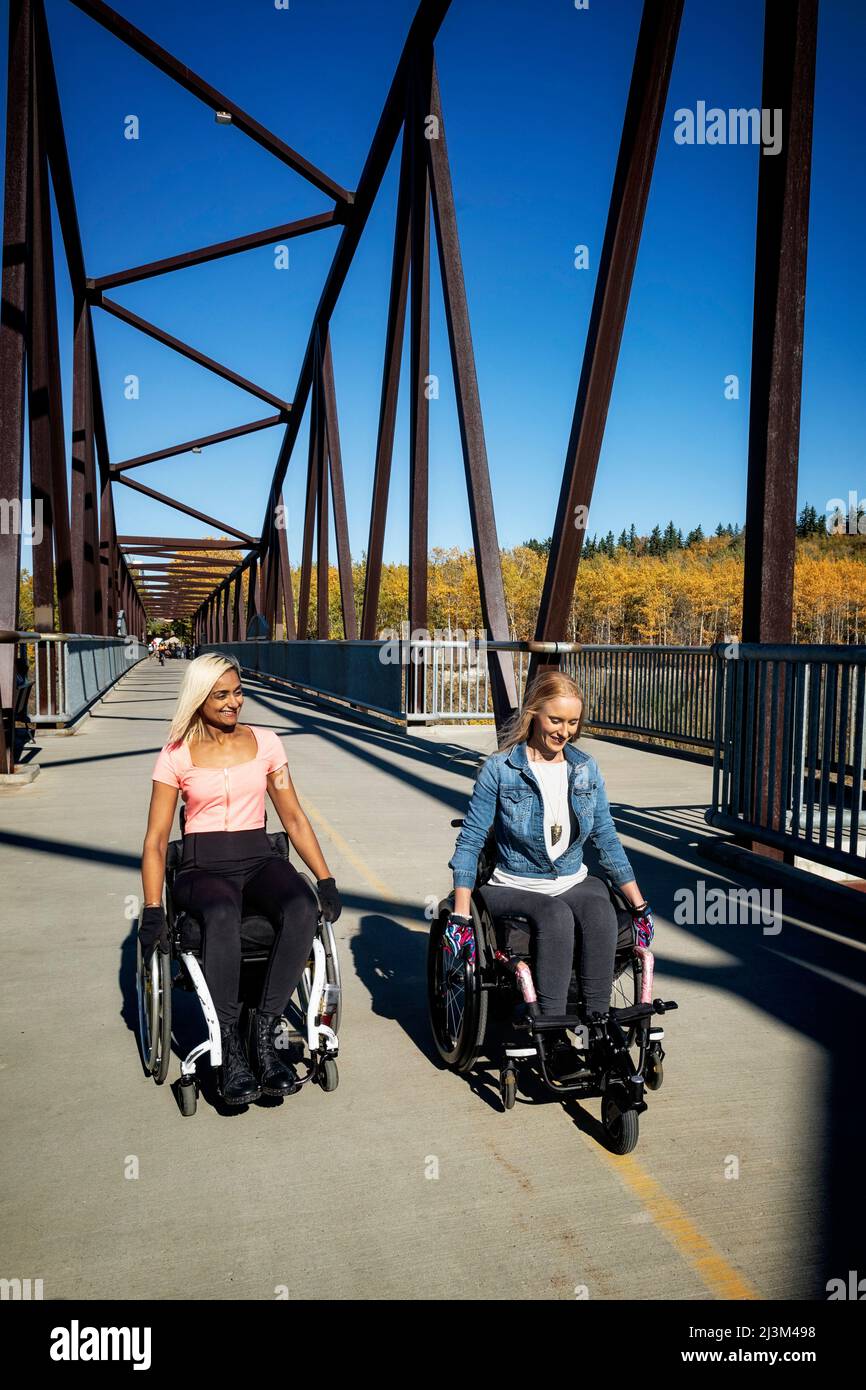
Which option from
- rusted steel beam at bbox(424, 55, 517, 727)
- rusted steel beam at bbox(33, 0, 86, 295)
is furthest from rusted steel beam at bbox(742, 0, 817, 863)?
rusted steel beam at bbox(33, 0, 86, 295)

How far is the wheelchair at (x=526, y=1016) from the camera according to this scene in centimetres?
263

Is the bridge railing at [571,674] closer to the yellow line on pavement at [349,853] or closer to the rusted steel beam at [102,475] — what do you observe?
the yellow line on pavement at [349,853]

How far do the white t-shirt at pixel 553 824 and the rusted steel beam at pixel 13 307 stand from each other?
22.6 feet

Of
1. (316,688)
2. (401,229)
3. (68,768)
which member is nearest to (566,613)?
(68,768)

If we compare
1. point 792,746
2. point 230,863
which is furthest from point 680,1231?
point 792,746

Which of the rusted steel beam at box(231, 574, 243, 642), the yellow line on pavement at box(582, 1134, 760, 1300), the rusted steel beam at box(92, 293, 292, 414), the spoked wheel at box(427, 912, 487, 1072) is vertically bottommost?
the yellow line on pavement at box(582, 1134, 760, 1300)

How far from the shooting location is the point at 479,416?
36.3 feet

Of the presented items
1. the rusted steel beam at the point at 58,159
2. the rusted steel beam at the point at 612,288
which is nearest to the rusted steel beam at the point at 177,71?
the rusted steel beam at the point at 58,159

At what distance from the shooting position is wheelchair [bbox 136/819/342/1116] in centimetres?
282

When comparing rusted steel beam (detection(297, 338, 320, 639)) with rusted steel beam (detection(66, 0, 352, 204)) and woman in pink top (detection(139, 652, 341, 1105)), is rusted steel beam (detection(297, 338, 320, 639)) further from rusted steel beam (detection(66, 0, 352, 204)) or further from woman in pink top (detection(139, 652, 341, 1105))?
woman in pink top (detection(139, 652, 341, 1105))

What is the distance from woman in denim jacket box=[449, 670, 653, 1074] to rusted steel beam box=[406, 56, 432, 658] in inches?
415

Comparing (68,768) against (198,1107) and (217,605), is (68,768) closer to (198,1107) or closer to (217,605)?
(198,1107)
